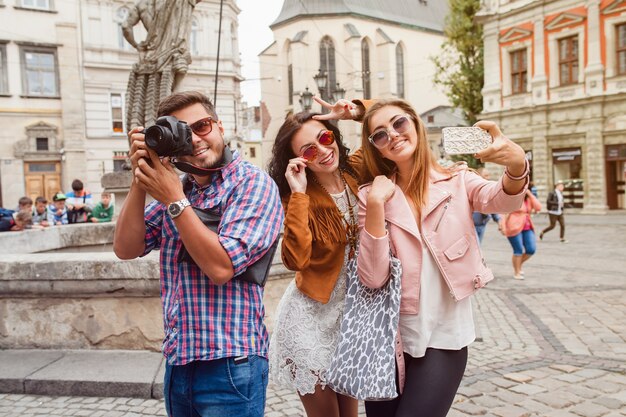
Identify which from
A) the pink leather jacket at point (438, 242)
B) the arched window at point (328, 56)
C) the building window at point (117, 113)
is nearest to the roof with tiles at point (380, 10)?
the arched window at point (328, 56)

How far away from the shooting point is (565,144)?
26.0m

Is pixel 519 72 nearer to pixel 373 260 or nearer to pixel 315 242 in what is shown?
pixel 315 242

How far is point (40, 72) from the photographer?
27641 millimetres

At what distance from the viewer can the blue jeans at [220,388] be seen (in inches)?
75.2

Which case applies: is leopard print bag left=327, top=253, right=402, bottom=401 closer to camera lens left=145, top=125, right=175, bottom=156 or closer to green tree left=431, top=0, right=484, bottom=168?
camera lens left=145, top=125, right=175, bottom=156

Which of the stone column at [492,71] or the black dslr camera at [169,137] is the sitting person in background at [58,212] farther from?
the stone column at [492,71]

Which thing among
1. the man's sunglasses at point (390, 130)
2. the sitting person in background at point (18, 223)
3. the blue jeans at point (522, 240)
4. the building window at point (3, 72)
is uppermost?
the building window at point (3, 72)

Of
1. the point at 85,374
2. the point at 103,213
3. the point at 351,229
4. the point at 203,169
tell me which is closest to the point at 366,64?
the point at 103,213

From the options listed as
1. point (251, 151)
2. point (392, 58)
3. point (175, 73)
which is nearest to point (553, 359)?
point (175, 73)

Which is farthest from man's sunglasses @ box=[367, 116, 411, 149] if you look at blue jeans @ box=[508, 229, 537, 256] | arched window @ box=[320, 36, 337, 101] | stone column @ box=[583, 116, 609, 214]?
arched window @ box=[320, 36, 337, 101]

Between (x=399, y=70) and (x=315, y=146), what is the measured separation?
163 feet

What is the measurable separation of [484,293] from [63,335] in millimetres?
5882

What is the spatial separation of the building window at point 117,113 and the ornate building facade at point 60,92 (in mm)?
53

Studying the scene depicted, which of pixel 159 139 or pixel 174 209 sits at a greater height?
pixel 159 139
